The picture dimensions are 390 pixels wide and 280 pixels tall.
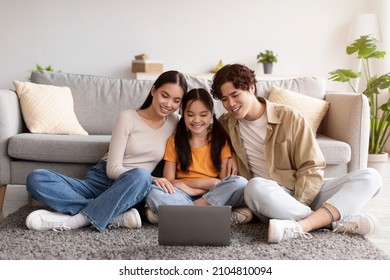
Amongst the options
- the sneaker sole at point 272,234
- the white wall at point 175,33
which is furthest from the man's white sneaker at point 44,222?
the white wall at point 175,33

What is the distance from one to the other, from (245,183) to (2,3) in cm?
379

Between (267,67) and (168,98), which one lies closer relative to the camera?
(168,98)

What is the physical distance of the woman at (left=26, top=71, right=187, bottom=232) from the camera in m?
2.35

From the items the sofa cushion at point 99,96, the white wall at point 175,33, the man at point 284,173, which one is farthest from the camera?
the white wall at point 175,33

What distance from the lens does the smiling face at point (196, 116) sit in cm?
250

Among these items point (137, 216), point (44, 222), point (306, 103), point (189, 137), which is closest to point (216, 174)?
point (189, 137)

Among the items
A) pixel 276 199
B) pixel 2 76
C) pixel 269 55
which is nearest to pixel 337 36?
pixel 269 55

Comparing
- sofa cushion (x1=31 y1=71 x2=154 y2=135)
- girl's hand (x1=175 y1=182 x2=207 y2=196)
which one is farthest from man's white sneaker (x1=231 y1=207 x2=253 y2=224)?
sofa cushion (x1=31 y1=71 x2=154 y2=135)

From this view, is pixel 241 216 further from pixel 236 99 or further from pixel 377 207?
pixel 377 207

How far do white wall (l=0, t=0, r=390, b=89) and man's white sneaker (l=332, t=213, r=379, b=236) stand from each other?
3.26 meters

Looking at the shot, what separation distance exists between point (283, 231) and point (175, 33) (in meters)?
3.53

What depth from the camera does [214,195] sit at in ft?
8.05

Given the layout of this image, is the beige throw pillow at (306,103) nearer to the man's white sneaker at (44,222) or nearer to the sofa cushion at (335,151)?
the sofa cushion at (335,151)

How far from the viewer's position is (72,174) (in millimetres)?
2990
